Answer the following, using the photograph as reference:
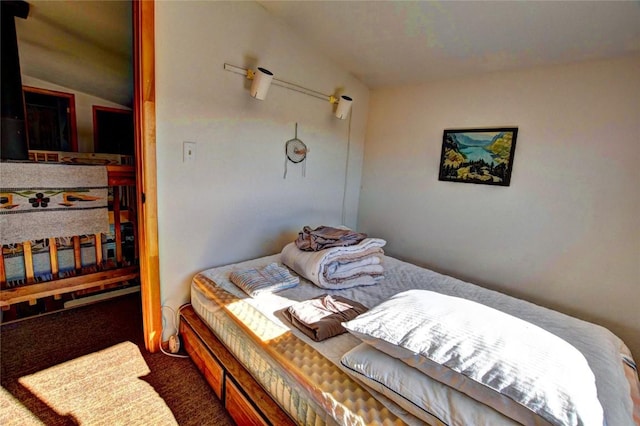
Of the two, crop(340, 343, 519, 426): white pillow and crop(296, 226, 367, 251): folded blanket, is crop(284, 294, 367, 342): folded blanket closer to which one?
crop(340, 343, 519, 426): white pillow

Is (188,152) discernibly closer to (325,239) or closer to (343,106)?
(325,239)

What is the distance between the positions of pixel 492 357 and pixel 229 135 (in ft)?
6.06

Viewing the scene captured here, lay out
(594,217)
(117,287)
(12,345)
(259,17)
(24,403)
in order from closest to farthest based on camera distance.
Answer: (24,403) < (594,217) < (12,345) < (259,17) < (117,287)

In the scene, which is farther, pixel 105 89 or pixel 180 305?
pixel 105 89

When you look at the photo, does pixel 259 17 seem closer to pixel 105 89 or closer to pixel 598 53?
pixel 598 53

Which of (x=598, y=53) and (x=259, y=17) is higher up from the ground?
(x=259, y=17)

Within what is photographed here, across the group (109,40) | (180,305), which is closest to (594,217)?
(180,305)

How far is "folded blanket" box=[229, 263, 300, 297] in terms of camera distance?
1.59 m

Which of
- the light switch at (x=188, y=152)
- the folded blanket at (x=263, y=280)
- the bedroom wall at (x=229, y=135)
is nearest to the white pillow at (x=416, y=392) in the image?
the folded blanket at (x=263, y=280)

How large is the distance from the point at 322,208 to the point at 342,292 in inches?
42.9

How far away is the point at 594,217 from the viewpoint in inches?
66.5

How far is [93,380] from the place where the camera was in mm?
1576

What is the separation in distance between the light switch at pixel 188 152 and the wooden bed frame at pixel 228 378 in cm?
96

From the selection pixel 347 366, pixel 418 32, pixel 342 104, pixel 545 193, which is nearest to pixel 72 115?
pixel 342 104
